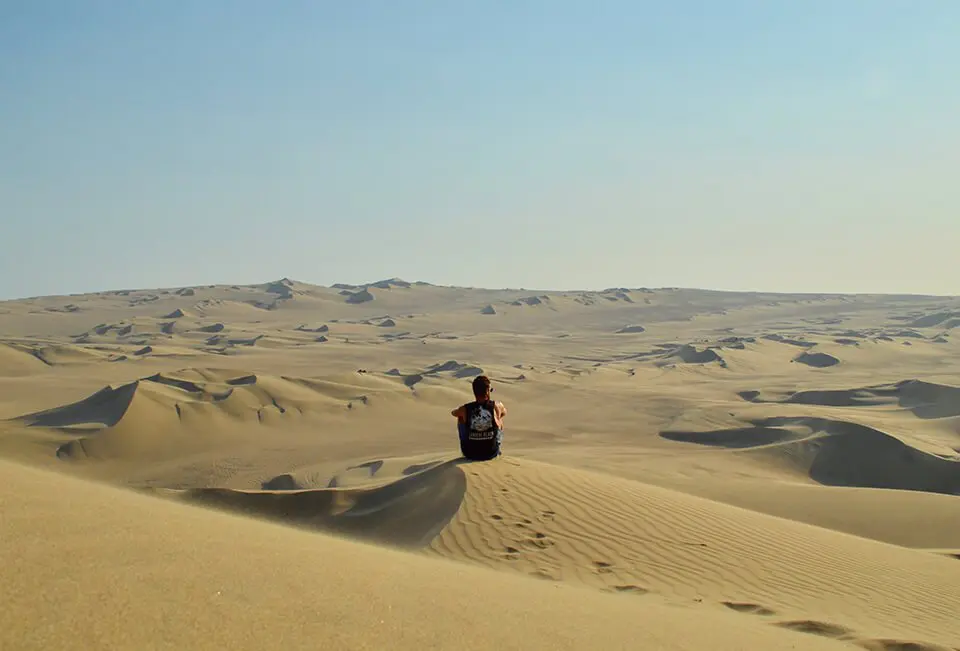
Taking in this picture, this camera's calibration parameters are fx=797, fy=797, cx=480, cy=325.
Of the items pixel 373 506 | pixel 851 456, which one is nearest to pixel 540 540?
pixel 373 506

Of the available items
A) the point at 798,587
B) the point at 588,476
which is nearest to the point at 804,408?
the point at 588,476

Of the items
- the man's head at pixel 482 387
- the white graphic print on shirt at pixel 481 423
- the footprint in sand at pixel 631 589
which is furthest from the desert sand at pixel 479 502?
the man's head at pixel 482 387

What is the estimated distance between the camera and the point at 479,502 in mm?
7762

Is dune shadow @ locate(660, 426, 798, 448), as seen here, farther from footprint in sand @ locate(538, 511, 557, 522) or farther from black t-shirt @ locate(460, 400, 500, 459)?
footprint in sand @ locate(538, 511, 557, 522)

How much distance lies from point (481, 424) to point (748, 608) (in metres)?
3.67

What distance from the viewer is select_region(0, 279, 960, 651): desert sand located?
367cm

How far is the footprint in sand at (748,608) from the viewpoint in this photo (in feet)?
18.3

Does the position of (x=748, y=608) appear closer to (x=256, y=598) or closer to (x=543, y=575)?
(x=543, y=575)

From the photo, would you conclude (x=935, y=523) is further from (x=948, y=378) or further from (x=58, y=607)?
(x=948, y=378)

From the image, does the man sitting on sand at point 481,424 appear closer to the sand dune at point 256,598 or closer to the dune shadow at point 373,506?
the dune shadow at point 373,506

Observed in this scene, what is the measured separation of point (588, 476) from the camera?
9133 millimetres

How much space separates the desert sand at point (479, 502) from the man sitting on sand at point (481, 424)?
239 millimetres

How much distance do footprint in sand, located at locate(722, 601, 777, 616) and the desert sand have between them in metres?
0.02

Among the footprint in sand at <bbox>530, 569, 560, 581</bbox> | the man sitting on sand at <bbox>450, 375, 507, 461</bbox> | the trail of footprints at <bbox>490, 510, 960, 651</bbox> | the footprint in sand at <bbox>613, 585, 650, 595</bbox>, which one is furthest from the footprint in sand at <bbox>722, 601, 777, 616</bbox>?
the man sitting on sand at <bbox>450, 375, 507, 461</bbox>
